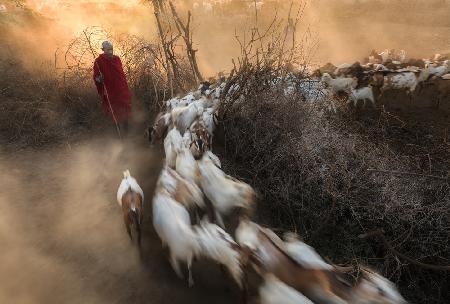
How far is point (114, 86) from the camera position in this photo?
6379 mm

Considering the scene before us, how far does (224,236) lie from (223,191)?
0.78 m

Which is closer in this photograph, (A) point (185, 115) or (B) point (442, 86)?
(A) point (185, 115)

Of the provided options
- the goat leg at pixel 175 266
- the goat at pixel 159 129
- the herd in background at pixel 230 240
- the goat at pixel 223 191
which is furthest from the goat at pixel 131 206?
the goat at pixel 159 129

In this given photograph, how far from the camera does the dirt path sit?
3521mm

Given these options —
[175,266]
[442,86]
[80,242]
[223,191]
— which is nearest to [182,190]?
[223,191]

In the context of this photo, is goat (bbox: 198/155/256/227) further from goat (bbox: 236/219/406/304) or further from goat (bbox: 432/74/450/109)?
goat (bbox: 432/74/450/109)

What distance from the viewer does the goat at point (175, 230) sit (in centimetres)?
333

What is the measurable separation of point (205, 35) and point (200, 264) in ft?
58.1

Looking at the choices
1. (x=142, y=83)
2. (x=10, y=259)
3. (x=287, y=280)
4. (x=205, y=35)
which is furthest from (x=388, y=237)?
(x=205, y=35)

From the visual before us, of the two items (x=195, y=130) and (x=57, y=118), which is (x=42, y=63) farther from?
(x=195, y=130)

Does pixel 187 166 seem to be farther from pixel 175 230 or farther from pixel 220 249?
pixel 220 249

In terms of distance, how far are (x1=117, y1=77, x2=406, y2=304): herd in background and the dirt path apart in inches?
11.3

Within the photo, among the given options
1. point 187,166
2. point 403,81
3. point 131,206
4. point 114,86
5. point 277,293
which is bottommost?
point 277,293

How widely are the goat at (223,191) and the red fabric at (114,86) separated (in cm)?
294
